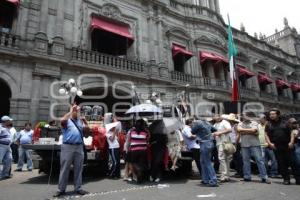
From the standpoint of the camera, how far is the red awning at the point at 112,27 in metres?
13.6

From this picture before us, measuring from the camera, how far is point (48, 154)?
6793 mm

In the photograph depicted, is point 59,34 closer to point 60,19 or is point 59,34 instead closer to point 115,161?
point 60,19

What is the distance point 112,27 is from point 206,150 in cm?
1051

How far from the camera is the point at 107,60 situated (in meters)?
13.6

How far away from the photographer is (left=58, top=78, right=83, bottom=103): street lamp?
422 inches

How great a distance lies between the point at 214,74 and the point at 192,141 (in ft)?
44.7

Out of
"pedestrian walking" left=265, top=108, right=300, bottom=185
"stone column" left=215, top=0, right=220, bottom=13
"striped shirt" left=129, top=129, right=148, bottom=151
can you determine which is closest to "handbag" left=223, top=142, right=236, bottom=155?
"pedestrian walking" left=265, top=108, right=300, bottom=185

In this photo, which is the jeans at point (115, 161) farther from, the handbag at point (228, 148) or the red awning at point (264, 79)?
the red awning at point (264, 79)

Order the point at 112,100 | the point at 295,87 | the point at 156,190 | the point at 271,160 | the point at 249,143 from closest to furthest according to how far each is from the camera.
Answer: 1. the point at 156,190
2. the point at 249,143
3. the point at 271,160
4. the point at 112,100
5. the point at 295,87

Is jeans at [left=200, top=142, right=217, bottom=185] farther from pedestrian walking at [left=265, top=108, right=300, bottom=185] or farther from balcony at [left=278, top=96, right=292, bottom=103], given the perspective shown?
balcony at [left=278, top=96, right=292, bottom=103]

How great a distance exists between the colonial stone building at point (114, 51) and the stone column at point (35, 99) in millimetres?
40

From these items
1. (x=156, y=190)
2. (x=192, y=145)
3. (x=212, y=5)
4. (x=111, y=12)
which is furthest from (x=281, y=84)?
(x=156, y=190)

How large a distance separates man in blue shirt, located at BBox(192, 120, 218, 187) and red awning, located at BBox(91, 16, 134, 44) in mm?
9385

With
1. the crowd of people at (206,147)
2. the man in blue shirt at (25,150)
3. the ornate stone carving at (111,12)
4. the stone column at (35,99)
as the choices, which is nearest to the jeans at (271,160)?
the crowd of people at (206,147)
